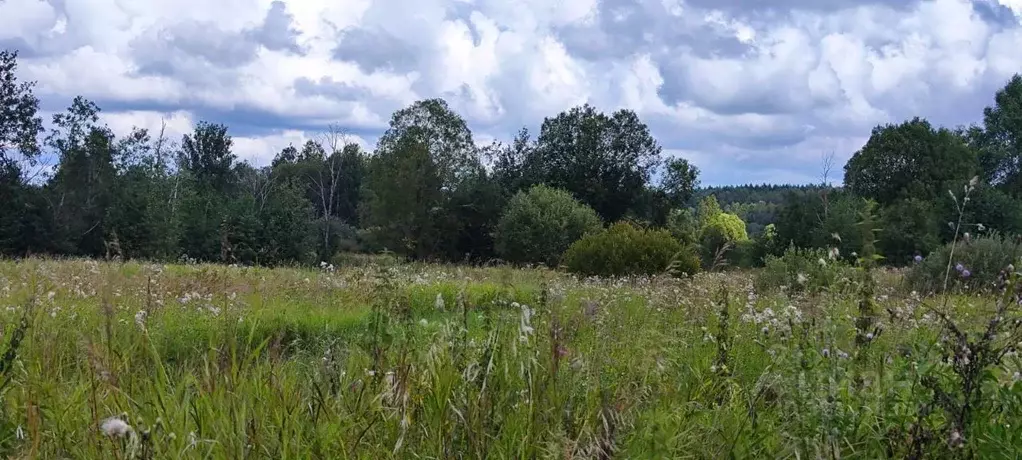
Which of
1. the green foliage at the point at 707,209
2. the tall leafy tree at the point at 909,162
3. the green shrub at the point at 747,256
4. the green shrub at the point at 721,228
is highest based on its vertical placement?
the tall leafy tree at the point at 909,162

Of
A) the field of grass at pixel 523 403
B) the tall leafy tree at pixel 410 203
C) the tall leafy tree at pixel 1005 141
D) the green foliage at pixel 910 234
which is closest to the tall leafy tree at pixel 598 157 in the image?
the tall leafy tree at pixel 410 203

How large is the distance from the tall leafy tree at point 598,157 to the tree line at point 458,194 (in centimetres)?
9

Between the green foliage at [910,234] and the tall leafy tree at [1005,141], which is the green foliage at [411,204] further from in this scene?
the tall leafy tree at [1005,141]

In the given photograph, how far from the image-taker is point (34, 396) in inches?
135

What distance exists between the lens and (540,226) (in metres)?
34.4

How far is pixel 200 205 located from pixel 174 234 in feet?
26.5

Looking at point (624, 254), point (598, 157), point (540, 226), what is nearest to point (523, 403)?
point (624, 254)

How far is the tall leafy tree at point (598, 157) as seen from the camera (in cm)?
4550

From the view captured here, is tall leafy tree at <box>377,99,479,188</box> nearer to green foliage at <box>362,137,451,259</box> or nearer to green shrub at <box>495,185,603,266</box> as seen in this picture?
green foliage at <box>362,137,451,259</box>

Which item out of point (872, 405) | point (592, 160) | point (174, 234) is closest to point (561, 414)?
point (872, 405)

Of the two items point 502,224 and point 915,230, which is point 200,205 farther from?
point 915,230

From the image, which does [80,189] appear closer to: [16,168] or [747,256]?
[16,168]

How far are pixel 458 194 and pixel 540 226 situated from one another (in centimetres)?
832

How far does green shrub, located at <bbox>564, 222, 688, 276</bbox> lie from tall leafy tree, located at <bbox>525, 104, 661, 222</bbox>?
2470 centimetres
